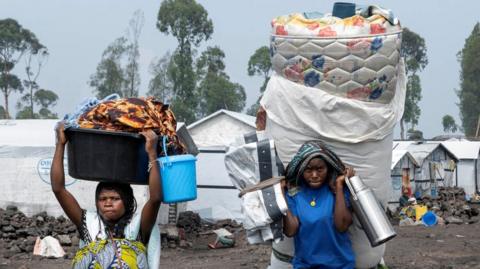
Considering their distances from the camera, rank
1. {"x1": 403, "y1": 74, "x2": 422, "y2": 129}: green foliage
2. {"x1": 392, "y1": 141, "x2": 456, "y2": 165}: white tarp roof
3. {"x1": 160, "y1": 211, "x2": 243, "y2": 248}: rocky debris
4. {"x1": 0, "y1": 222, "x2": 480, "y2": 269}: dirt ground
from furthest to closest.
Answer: {"x1": 403, "y1": 74, "x2": 422, "y2": 129}: green foliage
{"x1": 392, "y1": 141, "x2": 456, "y2": 165}: white tarp roof
{"x1": 160, "y1": 211, "x2": 243, "y2": 248}: rocky debris
{"x1": 0, "y1": 222, "x2": 480, "y2": 269}: dirt ground

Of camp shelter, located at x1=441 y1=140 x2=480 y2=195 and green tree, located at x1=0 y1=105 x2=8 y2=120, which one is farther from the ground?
green tree, located at x1=0 y1=105 x2=8 y2=120

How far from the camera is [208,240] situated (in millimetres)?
16047

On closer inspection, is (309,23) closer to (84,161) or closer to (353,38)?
(353,38)

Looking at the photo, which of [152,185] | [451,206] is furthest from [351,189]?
[451,206]

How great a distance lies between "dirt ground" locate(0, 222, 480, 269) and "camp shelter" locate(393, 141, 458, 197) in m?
11.2

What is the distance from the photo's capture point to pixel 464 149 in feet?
109

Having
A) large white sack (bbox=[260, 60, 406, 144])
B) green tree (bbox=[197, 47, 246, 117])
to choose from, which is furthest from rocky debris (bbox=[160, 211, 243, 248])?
green tree (bbox=[197, 47, 246, 117])

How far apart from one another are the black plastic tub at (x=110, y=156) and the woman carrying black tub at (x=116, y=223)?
6 cm

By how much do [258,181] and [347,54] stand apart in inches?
33.3

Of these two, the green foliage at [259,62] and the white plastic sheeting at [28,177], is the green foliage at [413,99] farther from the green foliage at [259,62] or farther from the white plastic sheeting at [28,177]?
the white plastic sheeting at [28,177]

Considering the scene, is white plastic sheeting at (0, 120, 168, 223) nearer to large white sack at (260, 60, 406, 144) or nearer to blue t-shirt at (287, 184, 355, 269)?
large white sack at (260, 60, 406, 144)

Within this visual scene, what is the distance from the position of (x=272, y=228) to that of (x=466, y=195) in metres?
27.0

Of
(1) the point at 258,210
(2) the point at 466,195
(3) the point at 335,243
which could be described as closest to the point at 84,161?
(1) the point at 258,210

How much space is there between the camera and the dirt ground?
435 inches
